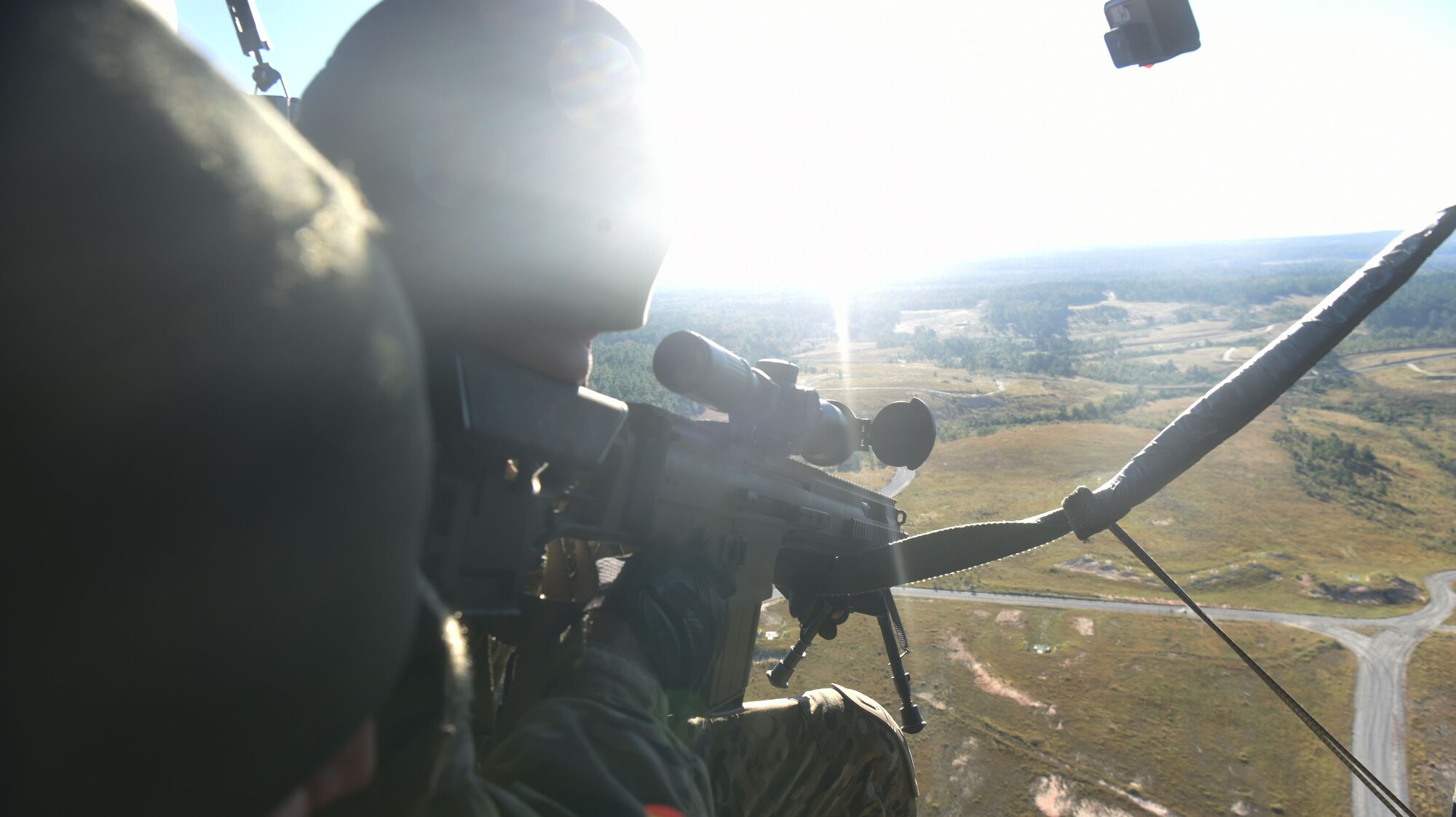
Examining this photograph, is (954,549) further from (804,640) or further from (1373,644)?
(1373,644)

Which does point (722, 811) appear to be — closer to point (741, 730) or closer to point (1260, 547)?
point (741, 730)

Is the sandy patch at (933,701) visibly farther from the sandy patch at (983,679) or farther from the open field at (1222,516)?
the open field at (1222,516)

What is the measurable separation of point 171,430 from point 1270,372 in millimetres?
4778

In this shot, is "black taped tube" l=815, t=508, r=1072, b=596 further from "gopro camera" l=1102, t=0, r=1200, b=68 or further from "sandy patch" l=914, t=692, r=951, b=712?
"sandy patch" l=914, t=692, r=951, b=712

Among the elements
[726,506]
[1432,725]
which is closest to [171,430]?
[726,506]

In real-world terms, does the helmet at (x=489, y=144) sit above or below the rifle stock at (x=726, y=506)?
above

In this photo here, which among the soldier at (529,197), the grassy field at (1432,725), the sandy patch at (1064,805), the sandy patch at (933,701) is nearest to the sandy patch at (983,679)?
the sandy patch at (933,701)

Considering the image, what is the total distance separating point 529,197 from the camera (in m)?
2.09

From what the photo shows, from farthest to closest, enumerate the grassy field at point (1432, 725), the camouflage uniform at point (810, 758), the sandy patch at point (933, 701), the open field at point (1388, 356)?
1. the open field at point (1388, 356)
2. the sandy patch at point (933, 701)
3. the grassy field at point (1432, 725)
4. the camouflage uniform at point (810, 758)

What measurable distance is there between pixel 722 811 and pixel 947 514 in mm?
22449

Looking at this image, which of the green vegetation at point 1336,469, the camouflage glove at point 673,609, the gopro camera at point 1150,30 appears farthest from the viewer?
the green vegetation at point 1336,469

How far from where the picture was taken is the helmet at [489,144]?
1.93m

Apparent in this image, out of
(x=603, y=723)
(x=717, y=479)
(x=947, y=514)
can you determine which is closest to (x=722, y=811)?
(x=717, y=479)

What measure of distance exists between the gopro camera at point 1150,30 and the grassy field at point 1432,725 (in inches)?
507
